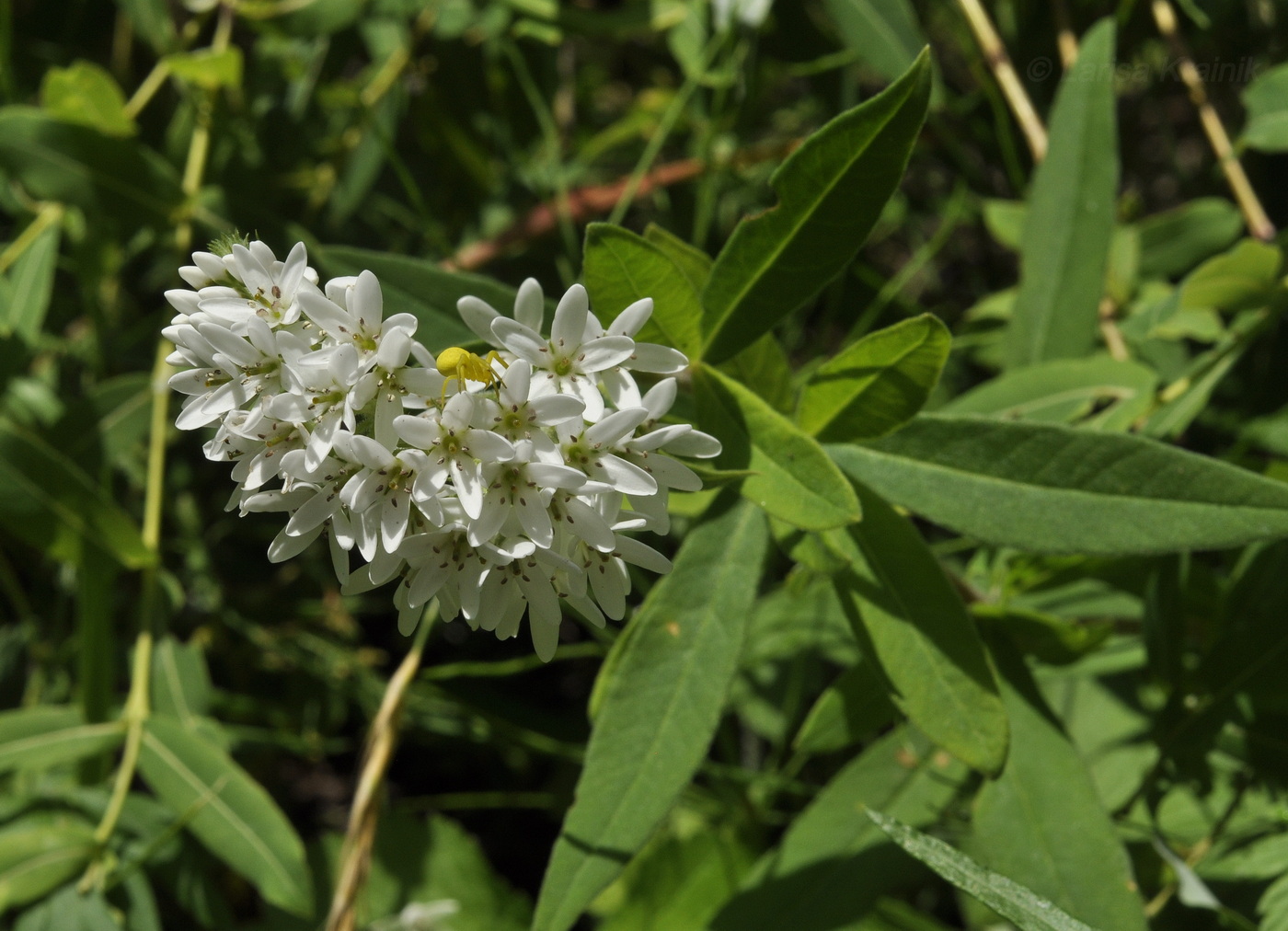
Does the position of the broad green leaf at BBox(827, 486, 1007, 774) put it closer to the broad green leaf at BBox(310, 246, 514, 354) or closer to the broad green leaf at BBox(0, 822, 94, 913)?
the broad green leaf at BBox(310, 246, 514, 354)

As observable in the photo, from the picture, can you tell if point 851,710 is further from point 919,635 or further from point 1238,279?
point 1238,279

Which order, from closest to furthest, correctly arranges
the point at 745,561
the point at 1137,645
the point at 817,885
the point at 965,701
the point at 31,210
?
1. the point at 965,701
2. the point at 745,561
3. the point at 817,885
4. the point at 1137,645
5. the point at 31,210

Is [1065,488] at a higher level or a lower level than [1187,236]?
lower

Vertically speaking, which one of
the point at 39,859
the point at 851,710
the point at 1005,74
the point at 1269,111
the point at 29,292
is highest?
the point at 1269,111

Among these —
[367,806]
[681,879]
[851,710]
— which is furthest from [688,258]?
[681,879]

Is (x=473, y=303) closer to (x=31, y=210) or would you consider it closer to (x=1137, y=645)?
(x=1137, y=645)

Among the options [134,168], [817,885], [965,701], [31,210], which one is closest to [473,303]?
[965,701]
